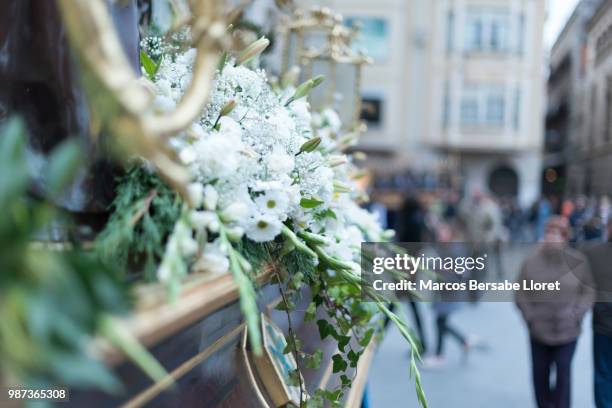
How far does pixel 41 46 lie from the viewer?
144 cm

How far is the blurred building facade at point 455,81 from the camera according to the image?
2398 cm

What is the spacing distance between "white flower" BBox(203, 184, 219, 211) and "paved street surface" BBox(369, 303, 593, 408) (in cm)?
383

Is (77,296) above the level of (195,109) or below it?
below

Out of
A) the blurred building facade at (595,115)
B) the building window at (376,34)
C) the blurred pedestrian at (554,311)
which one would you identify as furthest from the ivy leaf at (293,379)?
the blurred building facade at (595,115)

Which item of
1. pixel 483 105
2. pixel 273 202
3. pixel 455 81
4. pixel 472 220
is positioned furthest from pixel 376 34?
pixel 273 202

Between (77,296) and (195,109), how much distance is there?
386mm

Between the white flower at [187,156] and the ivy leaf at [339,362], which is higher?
the white flower at [187,156]

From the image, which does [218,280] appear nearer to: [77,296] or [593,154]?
[77,296]

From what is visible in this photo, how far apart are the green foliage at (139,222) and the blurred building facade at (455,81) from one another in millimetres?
22543

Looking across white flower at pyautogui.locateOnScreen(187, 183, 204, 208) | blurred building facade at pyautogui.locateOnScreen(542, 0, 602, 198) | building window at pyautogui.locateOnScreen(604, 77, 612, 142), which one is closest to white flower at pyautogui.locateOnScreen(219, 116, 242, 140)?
white flower at pyautogui.locateOnScreen(187, 183, 204, 208)

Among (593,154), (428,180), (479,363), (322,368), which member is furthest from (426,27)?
(322,368)

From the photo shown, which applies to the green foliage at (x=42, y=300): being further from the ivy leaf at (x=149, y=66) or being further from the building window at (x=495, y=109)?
the building window at (x=495, y=109)

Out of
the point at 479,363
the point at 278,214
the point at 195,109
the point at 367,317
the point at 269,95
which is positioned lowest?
the point at 479,363

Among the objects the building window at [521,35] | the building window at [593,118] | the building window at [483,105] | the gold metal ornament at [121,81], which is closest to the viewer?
the gold metal ornament at [121,81]
